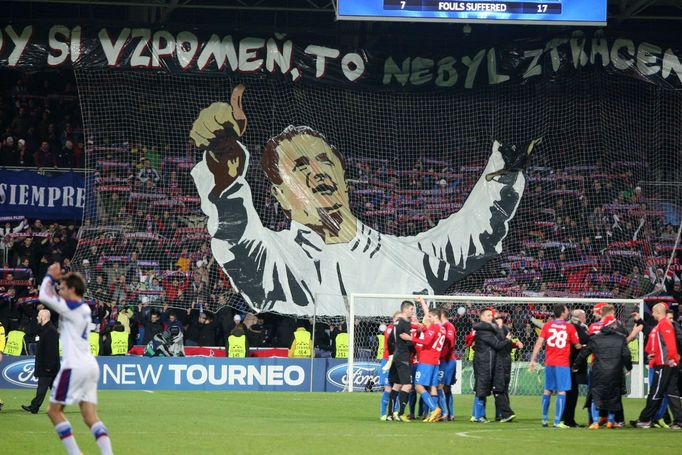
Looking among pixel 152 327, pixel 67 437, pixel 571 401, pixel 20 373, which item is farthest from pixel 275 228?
pixel 67 437

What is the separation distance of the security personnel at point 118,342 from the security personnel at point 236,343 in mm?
2630

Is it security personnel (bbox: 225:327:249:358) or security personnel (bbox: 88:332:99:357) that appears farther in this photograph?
security personnel (bbox: 225:327:249:358)

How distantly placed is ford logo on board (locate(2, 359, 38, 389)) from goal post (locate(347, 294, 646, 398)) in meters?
7.75

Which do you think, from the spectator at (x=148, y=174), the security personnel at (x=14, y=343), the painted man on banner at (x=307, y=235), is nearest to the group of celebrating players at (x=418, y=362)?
the painted man on banner at (x=307, y=235)

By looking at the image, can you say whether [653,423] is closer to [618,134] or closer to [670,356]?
[670,356]

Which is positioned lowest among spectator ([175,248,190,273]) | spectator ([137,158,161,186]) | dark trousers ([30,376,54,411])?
dark trousers ([30,376,54,411])

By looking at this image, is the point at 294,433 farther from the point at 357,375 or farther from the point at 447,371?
the point at 357,375

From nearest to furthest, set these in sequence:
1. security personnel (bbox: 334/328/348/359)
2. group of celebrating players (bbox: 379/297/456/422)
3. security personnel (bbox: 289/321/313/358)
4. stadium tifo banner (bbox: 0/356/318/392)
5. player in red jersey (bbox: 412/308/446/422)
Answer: group of celebrating players (bbox: 379/297/456/422)
player in red jersey (bbox: 412/308/446/422)
stadium tifo banner (bbox: 0/356/318/392)
security personnel (bbox: 289/321/313/358)
security personnel (bbox: 334/328/348/359)

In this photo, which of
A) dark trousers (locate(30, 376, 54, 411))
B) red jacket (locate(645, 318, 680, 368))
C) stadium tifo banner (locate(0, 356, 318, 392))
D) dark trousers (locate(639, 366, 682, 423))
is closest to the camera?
red jacket (locate(645, 318, 680, 368))

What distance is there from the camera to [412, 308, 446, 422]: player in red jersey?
1912 centimetres

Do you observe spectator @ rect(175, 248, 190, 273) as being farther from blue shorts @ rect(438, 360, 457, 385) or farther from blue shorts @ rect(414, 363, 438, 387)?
blue shorts @ rect(414, 363, 438, 387)

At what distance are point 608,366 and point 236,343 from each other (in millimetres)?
13173

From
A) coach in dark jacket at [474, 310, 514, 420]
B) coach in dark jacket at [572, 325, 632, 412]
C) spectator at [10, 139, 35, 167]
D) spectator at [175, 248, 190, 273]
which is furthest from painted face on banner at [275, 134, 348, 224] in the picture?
coach in dark jacket at [572, 325, 632, 412]

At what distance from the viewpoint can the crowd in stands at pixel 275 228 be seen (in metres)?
30.5
